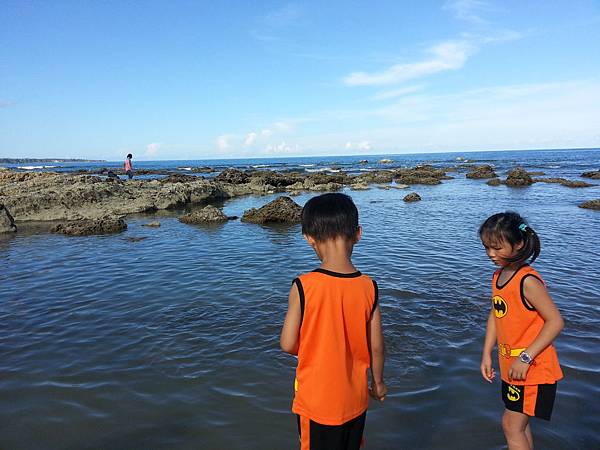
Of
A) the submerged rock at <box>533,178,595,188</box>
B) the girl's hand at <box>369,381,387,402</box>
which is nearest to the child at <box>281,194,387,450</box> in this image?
the girl's hand at <box>369,381,387,402</box>

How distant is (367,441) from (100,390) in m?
2.86

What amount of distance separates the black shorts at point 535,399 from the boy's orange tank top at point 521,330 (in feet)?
0.13

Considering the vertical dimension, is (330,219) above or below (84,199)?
above

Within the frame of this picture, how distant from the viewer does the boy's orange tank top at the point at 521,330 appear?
8.52 feet

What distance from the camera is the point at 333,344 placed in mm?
2189

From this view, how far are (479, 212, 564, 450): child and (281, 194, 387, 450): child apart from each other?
1.06 metres

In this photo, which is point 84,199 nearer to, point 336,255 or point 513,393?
point 336,255

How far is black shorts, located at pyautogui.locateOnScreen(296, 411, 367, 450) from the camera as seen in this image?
87.7 inches

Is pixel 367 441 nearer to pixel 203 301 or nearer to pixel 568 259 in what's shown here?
pixel 203 301

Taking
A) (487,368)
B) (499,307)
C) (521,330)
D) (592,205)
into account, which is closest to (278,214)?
(487,368)

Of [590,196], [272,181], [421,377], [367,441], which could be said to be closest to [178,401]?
[367,441]

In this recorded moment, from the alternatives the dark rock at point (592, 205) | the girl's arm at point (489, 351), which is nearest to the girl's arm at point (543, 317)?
the girl's arm at point (489, 351)

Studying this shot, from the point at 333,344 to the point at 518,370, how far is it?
53.9 inches

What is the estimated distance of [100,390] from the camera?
4.17 m
